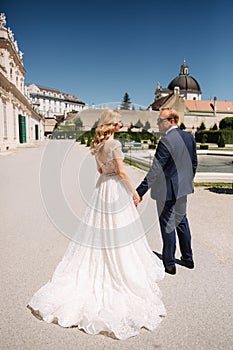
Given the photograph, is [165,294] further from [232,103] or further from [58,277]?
[232,103]

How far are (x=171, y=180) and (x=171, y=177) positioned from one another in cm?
3

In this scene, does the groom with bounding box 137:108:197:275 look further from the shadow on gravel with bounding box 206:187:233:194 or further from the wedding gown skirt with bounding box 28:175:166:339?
the shadow on gravel with bounding box 206:187:233:194

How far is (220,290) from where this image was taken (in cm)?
321

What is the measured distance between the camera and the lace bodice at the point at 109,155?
2.75m

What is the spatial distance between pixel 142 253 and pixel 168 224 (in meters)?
0.53

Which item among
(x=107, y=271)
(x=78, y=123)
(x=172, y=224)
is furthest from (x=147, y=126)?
(x=107, y=271)

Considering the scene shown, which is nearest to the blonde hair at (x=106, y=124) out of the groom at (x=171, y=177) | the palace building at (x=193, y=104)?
the groom at (x=171, y=177)

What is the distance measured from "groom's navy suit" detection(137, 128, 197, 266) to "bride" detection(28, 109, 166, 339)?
43 centimetres

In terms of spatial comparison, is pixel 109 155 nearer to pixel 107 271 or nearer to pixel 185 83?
pixel 107 271

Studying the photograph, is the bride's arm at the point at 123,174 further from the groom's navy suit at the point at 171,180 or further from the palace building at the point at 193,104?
the palace building at the point at 193,104

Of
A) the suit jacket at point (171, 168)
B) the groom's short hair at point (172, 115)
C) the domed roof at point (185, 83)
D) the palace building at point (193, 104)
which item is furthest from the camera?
the domed roof at point (185, 83)

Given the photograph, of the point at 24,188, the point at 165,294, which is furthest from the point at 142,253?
the point at 24,188

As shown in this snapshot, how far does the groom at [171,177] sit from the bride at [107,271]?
44 centimetres

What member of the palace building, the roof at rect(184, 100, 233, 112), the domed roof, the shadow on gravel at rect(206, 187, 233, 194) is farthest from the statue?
the domed roof
